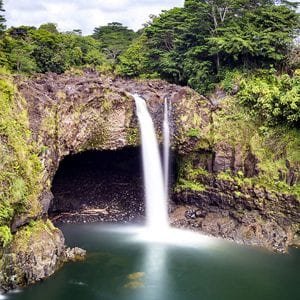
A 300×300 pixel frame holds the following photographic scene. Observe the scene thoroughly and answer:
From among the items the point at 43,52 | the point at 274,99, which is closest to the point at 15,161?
the point at 274,99

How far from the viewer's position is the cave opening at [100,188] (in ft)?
66.4

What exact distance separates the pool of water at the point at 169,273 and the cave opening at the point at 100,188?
96.4 inches

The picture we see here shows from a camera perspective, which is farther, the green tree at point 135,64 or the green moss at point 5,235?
the green tree at point 135,64

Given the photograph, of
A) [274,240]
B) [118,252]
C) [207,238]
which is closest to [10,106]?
[118,252]

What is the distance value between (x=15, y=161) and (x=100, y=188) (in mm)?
8199

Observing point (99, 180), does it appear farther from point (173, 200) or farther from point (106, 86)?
point (106, 86)

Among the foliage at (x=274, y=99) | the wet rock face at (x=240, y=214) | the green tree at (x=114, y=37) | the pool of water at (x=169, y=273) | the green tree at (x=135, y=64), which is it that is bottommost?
the pool of water at (x=169, y=273)

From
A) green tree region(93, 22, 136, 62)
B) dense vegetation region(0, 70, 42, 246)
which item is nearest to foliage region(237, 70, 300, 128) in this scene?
dense vegetation region(0, 70, 42, 246)

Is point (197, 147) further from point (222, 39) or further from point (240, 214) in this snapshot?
point (222, 39)

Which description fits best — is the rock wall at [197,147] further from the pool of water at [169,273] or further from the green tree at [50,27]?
the green tree at [50,27]

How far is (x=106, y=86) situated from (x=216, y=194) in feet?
23.1

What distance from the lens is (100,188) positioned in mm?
21156

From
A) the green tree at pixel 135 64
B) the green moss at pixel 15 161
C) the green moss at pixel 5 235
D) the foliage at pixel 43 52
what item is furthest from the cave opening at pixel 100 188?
the green tree at pixel 135 64

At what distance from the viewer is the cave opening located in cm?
2023
